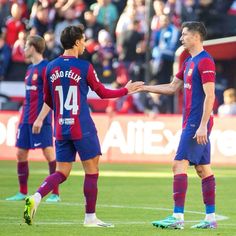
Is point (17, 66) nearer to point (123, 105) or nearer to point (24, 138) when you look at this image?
point (123, 105)

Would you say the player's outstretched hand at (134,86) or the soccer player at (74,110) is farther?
the player's outstretched hand at (134,86)

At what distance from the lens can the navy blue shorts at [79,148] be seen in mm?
11297

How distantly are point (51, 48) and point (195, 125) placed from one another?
15.9 m

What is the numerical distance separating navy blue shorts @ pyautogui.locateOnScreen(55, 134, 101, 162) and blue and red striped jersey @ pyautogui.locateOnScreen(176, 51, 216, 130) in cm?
99

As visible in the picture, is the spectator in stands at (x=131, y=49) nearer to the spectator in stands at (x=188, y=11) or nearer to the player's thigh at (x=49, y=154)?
the spectator in stands at (x=188, y=11)

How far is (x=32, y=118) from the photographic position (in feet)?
50.5

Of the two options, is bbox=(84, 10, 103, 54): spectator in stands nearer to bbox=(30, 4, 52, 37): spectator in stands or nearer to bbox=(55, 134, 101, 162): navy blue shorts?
bbox=(30, 4, 52, 37): spectator in stands

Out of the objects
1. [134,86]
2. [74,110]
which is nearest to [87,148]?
[74,110]

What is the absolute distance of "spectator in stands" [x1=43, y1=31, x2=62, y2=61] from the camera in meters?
26.9

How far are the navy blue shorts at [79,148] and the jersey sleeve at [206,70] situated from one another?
1.32 meters

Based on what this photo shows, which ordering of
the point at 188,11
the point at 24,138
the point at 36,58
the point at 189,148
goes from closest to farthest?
the point at 189,148 → the point at 36,58 → the point at 24,138 → the point at 188,11

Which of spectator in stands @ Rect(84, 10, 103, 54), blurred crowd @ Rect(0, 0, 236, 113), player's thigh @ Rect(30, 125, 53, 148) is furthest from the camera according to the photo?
spectator in stands @ Rect(84, 10, 103, 54)

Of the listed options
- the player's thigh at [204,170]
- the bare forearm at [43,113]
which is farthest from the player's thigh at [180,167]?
the bare forearm at [43,113]

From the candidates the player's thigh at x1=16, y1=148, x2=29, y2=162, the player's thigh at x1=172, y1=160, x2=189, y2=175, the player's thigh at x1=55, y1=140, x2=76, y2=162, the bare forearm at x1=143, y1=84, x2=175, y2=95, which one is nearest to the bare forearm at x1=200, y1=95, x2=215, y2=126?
the player's thigh at x1=172, y1=160, x2=189, y2=175
